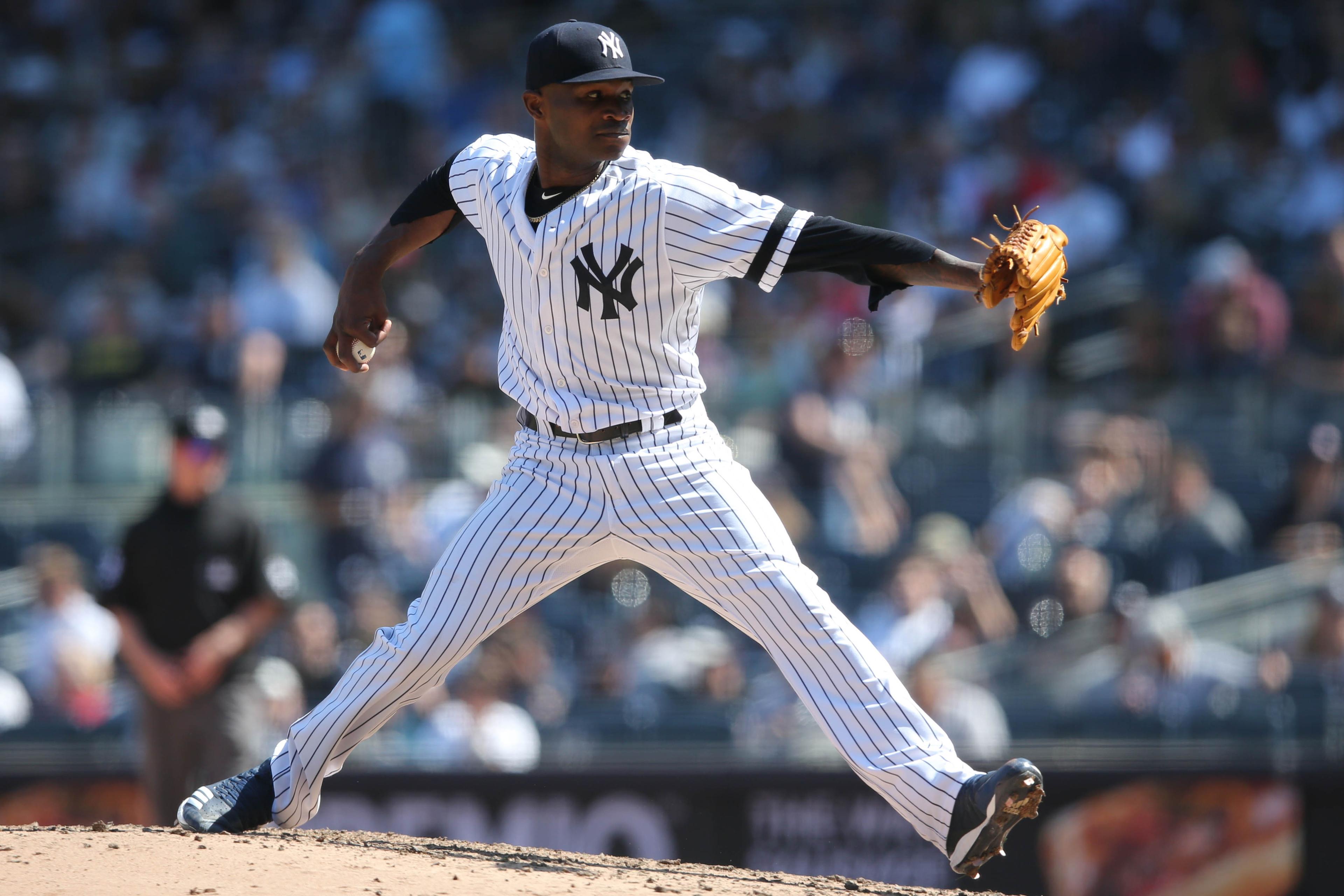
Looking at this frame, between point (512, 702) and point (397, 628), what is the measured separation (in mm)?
3459

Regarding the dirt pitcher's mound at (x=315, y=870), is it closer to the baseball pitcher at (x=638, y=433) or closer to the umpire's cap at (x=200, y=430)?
the baseball pitcher at (x=638, y=433)

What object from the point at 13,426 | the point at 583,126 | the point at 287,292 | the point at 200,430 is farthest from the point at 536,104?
the point at 287,292

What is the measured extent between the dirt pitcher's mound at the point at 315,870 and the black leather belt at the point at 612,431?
0.98 m

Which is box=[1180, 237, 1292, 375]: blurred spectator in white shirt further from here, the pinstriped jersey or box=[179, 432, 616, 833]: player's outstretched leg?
box=[179, 432, 616, 833]: player's outstretched leg

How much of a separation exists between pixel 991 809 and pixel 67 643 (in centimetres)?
549

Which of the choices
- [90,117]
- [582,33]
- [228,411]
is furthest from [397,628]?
[90,117]

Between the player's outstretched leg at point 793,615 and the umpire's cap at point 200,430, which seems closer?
the player's outstretched leg at point 793,615

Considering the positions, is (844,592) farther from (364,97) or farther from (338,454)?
(364,97)

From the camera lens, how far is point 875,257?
139 inches

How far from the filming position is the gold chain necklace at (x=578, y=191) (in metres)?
3.57

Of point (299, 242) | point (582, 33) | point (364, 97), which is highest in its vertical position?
point (364, 97)

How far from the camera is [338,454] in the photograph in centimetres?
805

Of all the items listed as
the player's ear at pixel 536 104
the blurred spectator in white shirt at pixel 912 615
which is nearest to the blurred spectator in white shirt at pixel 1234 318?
the blurred spectator in white shirt at pixel 912 615

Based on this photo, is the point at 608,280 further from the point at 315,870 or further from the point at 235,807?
the point at 235,807
